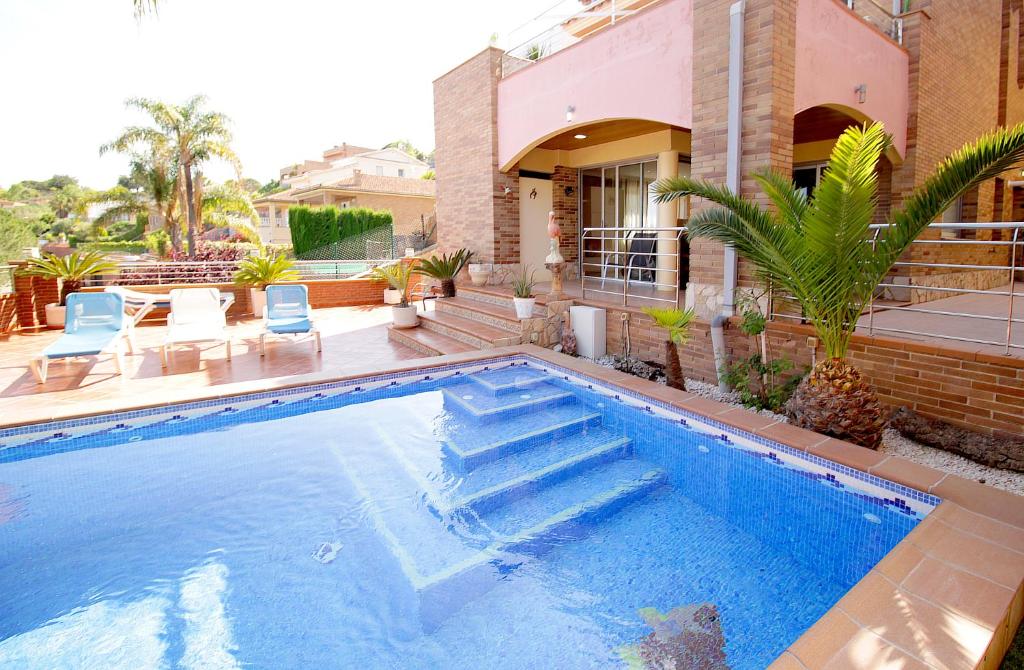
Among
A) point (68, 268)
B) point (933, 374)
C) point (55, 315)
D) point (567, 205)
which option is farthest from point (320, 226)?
point (933, 374)

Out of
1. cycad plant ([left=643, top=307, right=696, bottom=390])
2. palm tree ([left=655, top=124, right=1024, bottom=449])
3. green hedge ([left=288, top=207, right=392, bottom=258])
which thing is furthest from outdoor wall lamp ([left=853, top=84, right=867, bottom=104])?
green hedge ([left=288, top=207, right=392, bottom=258])

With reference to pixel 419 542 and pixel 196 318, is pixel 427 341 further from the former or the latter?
pixel 419 542

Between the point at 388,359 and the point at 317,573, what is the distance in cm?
484

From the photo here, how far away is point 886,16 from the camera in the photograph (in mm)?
9680

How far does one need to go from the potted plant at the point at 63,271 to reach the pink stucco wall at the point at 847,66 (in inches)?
518

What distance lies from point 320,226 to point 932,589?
25060 millimetres

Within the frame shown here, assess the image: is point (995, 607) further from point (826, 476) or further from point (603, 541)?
point (603, 541)

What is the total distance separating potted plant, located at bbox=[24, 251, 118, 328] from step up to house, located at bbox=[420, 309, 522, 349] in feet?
23.4

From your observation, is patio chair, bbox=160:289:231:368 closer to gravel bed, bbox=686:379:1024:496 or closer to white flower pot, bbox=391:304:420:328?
white flower pot, bbox=391:304:420:328

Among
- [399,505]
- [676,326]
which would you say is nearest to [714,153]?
[676,326]

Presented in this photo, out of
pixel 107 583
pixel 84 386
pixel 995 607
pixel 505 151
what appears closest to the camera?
pixel 995 607

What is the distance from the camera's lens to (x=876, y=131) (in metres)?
4.14

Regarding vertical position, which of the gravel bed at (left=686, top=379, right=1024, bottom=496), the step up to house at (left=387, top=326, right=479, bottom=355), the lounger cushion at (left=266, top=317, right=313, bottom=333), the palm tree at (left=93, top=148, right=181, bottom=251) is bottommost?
the gravel bed at (left=686, top=379, right=1024, bottom=496)

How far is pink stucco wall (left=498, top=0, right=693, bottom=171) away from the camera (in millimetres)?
7277
